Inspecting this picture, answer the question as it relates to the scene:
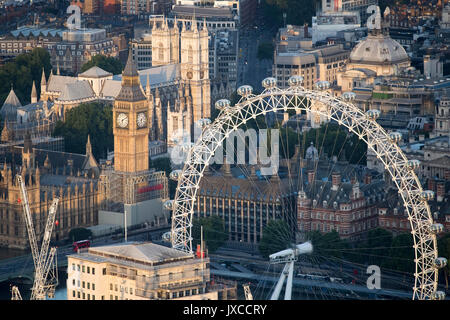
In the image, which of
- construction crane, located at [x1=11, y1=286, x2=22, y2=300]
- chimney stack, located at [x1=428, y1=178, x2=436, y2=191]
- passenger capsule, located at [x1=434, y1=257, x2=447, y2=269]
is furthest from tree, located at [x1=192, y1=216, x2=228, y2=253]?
passenger capsule, located at [x1=434, y1=257, x2=447, y2=269]

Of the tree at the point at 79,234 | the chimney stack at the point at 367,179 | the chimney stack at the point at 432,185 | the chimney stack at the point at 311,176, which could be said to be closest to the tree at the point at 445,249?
the chimney stack at the point at 432,185

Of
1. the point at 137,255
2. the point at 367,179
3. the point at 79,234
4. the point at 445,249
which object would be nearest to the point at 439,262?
the point at 445,249

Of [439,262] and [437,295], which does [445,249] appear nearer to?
[439,262]

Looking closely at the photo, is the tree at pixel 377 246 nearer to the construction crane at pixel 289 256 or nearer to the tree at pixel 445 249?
the tree at pixel 445 249

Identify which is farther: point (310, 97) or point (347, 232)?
point (347, 232)
